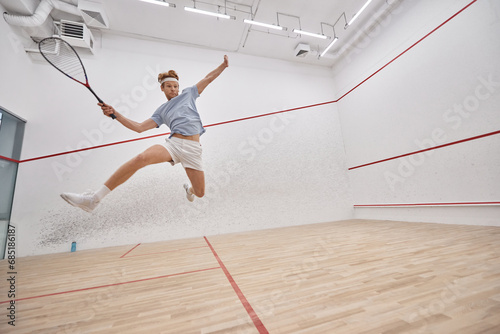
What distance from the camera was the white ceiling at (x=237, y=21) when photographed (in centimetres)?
308

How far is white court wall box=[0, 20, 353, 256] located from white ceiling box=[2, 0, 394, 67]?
0.64 ft

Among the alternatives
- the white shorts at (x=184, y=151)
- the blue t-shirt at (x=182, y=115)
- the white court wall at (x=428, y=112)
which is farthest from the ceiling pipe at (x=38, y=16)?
the white court wall at (x=428, y=112)

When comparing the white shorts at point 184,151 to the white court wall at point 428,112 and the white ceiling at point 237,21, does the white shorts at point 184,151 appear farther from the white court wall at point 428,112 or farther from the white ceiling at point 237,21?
the white court wall at point 428,112

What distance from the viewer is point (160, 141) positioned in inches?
128

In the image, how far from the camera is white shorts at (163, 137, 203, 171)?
164cm

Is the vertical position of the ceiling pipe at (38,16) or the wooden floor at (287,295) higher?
the ceiling pipe at (38,16)

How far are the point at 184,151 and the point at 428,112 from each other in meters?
2.98

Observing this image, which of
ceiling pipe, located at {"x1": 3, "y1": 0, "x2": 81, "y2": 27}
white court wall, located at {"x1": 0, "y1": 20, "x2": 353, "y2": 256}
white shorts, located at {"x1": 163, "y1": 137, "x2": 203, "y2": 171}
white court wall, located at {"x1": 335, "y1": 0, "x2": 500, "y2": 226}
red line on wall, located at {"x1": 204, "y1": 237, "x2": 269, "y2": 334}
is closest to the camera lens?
red line on wall, located at {"x1": 204, "y1": 237, "x2": 269, "y2": 334}

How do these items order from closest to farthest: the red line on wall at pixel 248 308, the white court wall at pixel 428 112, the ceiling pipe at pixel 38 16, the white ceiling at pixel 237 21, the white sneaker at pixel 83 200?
1. the red line on wall at pixel 248 308
2. the white sneaker at pixel 83 200
3. the white court wall at pixel 428 112
4. the ceiling pipe at pixel 38 16
5. the white ceiling at pixel 237 21

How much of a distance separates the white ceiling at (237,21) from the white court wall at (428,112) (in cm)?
66

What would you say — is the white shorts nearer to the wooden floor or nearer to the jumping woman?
the jumping woman

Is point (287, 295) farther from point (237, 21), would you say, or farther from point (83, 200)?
point (237, 21)

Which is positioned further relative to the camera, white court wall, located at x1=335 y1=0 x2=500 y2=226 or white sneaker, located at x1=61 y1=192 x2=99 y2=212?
white court wall, located at x1=335 y1=0 x2=500 y2=226

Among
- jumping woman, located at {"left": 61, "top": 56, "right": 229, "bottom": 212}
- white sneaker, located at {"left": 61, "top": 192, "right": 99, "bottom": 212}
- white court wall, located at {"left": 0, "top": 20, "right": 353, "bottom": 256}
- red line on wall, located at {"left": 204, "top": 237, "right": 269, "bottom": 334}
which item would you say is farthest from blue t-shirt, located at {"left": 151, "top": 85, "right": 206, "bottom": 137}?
white court wall, located at {"left": 0, "top": 20, "right": 353, "bottom": 256}
